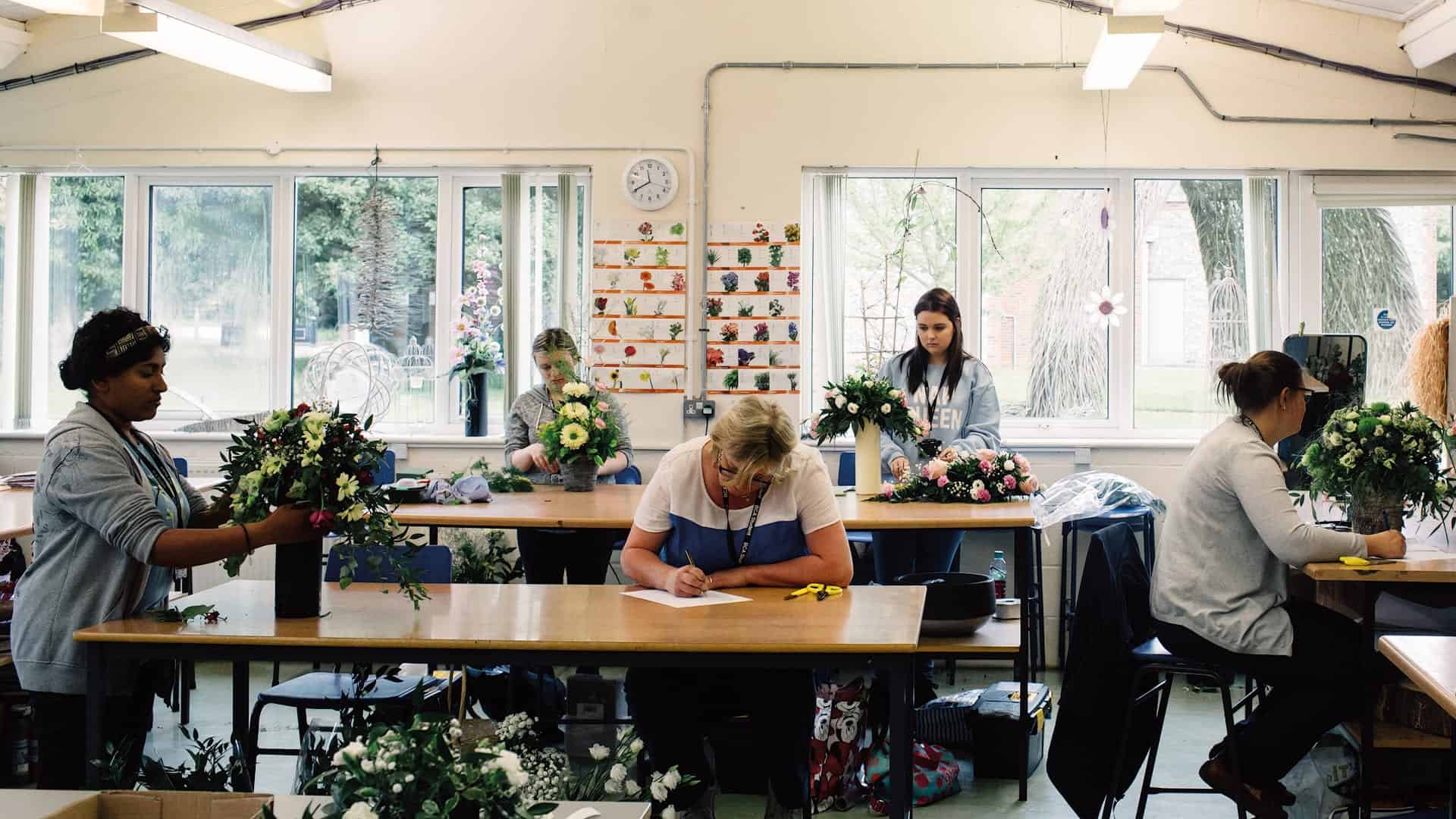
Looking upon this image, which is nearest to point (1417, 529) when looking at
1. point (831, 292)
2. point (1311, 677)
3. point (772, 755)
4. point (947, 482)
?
point (1311, 677)

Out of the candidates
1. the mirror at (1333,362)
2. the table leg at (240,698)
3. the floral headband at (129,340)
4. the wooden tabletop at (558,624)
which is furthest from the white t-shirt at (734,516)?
the mirror at (1333,362)

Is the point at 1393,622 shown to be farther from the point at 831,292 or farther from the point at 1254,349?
the point at 831,292

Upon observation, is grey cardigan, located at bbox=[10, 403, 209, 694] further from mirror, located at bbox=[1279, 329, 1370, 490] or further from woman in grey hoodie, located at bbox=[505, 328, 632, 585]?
mirror, located at bbox=[1279, 329, 1370, 490]

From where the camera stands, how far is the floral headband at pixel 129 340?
2988 millimetres

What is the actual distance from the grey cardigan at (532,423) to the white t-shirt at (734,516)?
208cm

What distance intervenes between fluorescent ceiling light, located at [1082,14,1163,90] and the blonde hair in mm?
2928

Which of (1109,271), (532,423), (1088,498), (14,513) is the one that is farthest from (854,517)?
(14,513)

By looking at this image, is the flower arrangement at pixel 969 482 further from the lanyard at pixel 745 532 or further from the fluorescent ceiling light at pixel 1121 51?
the fluorescent ceiling light at pixel 1121 51

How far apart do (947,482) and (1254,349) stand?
103 inches

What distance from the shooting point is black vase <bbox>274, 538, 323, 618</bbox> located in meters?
3.09

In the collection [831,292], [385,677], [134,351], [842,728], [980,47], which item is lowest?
[842,728]

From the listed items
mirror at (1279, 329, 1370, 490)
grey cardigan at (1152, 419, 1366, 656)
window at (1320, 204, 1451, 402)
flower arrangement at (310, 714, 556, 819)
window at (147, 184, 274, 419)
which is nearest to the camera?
flower arrangement at (310, 714, 556, 819)

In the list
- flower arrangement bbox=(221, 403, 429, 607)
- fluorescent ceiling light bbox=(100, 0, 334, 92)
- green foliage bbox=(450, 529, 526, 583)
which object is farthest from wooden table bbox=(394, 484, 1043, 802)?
fluorescent ceiling light bbox=(100, 0, 334, 92)

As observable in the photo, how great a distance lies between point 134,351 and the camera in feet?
9.90
